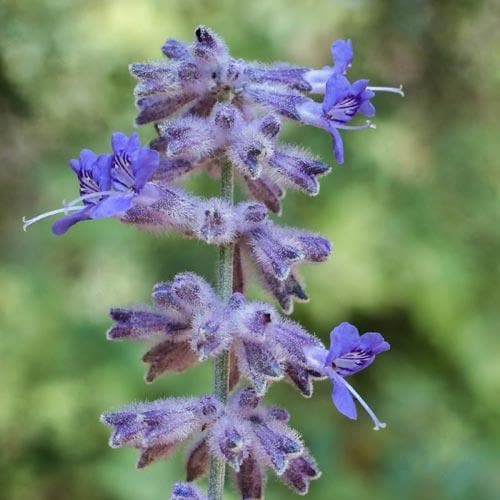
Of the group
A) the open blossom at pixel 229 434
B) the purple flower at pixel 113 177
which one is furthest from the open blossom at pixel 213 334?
the purple flower at pixel 113 177

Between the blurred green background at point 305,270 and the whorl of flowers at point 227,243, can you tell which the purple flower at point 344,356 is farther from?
the blurred green background at point 305,270

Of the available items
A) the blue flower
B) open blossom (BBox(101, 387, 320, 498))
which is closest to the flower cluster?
open blossom (BBox(101, 387, 320, 498))

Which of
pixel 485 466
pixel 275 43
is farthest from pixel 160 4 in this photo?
pixel 485 466

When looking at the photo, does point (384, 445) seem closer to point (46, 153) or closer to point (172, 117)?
point (172, 117)

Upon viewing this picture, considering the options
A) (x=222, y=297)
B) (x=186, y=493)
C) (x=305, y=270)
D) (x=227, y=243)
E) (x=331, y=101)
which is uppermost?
(x=305, y=270)

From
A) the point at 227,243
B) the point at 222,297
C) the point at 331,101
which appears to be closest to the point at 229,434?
the point at 222,297

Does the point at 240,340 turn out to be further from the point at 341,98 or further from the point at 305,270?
the point at 305,270
